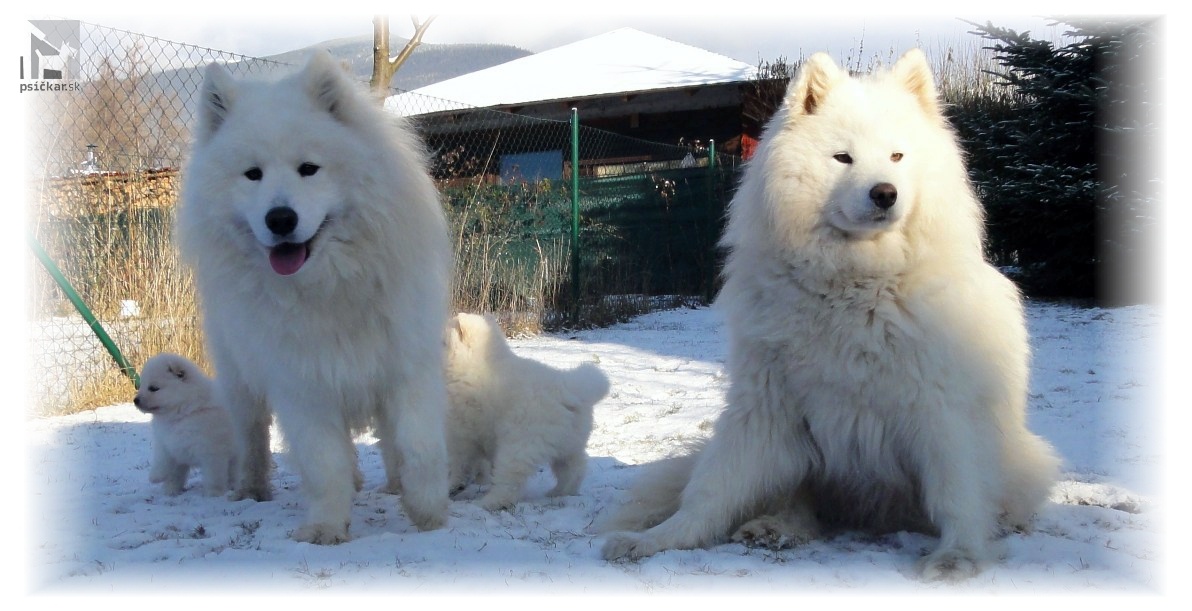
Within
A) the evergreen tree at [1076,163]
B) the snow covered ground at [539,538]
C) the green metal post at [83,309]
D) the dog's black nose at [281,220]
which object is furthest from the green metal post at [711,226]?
the dog's black nose at [281,220]

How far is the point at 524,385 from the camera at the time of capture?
12.2 ft

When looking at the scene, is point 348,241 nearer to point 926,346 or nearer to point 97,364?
point 926,346

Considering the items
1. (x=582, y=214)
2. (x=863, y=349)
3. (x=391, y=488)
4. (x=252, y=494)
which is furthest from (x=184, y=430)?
(x=582, y=214)

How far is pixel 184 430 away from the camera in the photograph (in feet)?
12.5

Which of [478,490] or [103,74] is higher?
[103,74]

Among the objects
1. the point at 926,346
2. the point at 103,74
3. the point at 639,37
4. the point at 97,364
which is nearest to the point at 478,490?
the point at 926,346

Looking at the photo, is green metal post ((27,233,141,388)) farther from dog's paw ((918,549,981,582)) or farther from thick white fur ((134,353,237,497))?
dog's paw ((918,549,981,582))

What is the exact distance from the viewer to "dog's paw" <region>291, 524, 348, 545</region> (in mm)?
2957

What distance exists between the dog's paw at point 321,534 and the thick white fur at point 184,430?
1014mm

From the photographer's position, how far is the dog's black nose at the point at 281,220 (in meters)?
2.74

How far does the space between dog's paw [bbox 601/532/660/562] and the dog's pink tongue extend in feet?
4.39

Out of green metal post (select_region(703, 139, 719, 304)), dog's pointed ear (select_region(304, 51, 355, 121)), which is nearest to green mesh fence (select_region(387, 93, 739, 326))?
green metal post (select_region(703, 139, 719, 304))

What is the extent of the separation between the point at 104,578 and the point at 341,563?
26.4 inches

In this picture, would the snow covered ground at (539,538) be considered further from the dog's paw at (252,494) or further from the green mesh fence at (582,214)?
the green mesh fence at (582,214)
